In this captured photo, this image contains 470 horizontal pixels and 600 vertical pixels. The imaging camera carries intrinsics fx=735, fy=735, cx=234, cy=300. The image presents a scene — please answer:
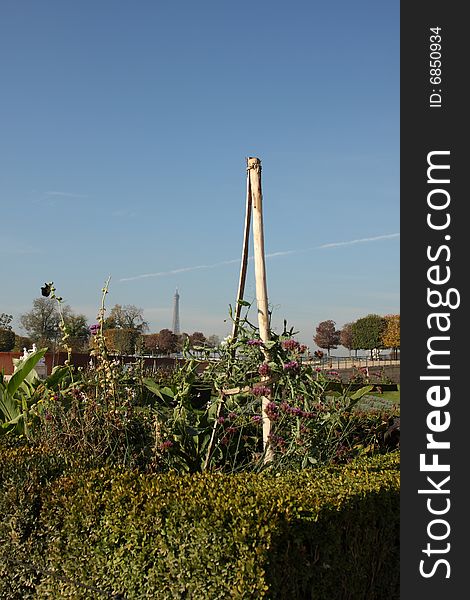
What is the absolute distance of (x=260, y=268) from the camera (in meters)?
5.85

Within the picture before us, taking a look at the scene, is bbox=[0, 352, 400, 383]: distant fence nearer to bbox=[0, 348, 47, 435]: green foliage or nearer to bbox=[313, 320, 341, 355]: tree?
bbox=[0, 348, 47, 435]: green foliage

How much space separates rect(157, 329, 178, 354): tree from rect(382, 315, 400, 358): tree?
719 inches

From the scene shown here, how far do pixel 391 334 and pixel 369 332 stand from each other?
10.7 feet

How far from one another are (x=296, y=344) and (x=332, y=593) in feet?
7.31

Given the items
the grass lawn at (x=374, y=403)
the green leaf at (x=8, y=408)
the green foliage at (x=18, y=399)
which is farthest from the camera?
the grass lawn at (x=374, y=403)

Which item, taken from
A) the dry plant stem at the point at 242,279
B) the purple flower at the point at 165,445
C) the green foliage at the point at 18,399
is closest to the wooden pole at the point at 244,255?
the dry plant stem at the point at 242,279

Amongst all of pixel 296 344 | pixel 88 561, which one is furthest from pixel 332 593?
pixel 296 344

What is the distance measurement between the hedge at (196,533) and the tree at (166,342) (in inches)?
2370

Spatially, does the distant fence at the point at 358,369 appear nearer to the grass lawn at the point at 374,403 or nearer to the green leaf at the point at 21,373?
the grass lawn at the point at 374,403

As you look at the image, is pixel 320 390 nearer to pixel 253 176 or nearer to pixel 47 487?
pixel 253 176

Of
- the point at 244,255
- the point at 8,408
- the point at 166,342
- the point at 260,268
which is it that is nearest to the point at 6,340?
the point at 166,342

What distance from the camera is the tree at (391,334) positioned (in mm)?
61719

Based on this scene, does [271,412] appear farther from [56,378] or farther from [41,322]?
[41,322]

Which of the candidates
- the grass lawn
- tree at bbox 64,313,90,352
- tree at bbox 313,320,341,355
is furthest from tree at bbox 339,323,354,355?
the grass lawn
